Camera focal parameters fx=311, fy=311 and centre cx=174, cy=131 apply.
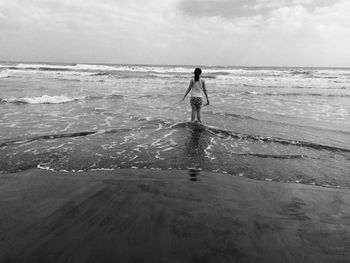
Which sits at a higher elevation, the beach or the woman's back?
the woman's back

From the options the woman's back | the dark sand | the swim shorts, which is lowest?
the dark sand

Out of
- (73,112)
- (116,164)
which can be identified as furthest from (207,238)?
(73,112)

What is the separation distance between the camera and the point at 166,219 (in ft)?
13.6

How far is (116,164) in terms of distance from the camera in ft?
20.9

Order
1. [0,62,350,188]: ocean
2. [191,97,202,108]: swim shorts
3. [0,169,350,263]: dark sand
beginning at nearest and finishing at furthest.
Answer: [0,169,350,263]: dark sand < [0,62,350,188]: ocean < [191,97,202,108]: swim shorts

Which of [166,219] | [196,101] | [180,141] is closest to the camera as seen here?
[166,219]

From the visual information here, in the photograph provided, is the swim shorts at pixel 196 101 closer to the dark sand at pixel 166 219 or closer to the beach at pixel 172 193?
the beach at pixel 172 193

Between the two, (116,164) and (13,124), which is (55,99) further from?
(116,164)

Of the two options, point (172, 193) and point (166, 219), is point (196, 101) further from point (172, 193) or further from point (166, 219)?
point (166, 219)

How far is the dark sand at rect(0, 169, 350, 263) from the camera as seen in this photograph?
11.2 feet

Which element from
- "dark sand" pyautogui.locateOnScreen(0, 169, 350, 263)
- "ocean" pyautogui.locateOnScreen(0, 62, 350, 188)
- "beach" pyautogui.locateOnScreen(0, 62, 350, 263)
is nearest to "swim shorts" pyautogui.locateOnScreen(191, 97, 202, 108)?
"ocean" pyautogui.locateOnScreen(0, 62, 350, 188)

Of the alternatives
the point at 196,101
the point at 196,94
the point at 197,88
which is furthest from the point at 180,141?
the point at 197,88

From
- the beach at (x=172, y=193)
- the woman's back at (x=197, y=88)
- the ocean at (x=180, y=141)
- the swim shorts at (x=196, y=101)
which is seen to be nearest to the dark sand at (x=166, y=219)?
the beach at (x=172, y=193)

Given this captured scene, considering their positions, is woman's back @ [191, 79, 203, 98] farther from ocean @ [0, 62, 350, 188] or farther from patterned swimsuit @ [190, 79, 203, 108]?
ocean @ [0, 62, 350, 188]
